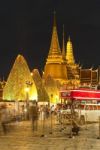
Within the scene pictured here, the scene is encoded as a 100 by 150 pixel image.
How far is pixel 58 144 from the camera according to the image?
758 inches

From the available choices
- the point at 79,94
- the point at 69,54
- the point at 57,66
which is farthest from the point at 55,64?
the point at 79,94

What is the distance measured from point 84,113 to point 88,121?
1.09m

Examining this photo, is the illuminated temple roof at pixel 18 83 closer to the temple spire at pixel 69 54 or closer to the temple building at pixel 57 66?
the temple building at pixel 57 66

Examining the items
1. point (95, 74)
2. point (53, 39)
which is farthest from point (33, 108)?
point (95, 74)

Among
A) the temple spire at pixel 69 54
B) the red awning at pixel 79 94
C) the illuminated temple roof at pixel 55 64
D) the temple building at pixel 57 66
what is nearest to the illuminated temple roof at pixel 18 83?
the red awning at pixel 79 94

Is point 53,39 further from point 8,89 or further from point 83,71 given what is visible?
point 8,89

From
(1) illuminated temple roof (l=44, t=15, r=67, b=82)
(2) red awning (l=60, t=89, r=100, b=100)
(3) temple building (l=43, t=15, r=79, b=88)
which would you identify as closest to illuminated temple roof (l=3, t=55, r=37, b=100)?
(2) red awning (l=60, t=89, r=100, b=100)

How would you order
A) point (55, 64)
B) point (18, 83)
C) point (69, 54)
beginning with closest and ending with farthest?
point (18, 83)
point (55, 64)
point (69, 54)

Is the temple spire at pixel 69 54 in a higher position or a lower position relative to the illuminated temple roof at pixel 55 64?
higher

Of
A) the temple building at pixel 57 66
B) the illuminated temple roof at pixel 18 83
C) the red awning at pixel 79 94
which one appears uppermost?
the temple building at pixel 57 66

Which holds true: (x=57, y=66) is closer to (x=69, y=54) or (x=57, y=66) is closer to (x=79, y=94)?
(x=69, y=54)

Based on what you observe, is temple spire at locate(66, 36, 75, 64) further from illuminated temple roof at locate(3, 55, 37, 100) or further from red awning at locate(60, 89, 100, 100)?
red awning at locate(60, 89, 100, 100)

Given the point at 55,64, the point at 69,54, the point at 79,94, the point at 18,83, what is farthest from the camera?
the point at 69,54

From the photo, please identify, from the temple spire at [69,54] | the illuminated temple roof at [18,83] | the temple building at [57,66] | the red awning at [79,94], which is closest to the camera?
the red awning at [79,94]
